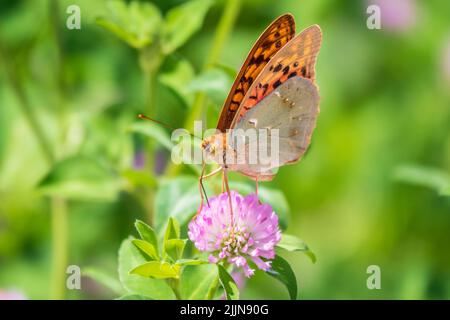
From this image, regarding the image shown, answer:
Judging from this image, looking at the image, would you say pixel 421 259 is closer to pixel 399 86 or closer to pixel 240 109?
pixel 399 86

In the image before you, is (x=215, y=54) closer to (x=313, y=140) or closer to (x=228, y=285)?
(x=228, y=285)

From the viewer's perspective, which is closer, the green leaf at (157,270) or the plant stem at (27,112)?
the green leaf at (157,270)

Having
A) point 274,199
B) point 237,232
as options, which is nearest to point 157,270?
point 237,232

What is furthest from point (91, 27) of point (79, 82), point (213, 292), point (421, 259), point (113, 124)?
point (213, 292)

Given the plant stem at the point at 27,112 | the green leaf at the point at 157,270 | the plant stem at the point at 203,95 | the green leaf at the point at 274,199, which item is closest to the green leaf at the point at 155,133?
the plant stem at the point at 203,95

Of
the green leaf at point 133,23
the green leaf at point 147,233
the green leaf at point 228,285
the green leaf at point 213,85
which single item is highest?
the green leaf at point 133,23

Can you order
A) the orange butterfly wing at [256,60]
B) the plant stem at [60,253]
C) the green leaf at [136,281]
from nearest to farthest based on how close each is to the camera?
the green leaf at [136,281]
the orange butterfly wing at [256,60]
the plant stem at [60,253]

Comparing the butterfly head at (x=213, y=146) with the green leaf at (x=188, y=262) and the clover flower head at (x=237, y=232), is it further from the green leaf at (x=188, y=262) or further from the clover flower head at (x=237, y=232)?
the green leaf at (x=188, y=262)
